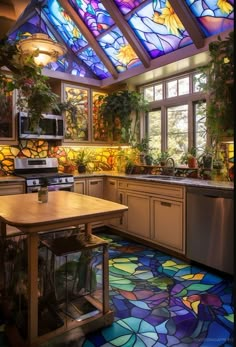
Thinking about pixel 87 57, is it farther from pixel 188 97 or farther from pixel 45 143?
pixel 188 97

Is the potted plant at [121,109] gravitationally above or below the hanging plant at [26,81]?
above

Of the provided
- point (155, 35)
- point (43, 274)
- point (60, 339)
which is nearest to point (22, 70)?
point (43, 274)

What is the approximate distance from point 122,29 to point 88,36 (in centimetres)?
79

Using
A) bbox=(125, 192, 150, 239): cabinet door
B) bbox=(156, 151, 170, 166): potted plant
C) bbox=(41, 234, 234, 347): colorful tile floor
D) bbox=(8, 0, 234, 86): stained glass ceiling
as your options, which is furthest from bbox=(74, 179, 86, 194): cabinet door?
bbox=(8, 0, 234, 86): stained glass ceiling

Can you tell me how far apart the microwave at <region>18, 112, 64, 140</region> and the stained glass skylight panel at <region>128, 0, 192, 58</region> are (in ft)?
5.73

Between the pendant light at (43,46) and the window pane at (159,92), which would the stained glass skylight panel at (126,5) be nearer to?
the window pane at (159,92)

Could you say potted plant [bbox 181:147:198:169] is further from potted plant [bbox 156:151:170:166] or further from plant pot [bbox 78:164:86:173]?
plant pot [bbox 78:164:86:173]

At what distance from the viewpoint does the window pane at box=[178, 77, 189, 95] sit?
4145 millimetres

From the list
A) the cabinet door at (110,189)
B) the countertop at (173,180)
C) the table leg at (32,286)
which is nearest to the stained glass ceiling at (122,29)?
the countertop at (173,180)

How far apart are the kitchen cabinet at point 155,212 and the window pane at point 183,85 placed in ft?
5.07

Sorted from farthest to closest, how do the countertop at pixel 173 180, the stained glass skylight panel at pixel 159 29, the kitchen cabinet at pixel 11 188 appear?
the kitchen cabinet at pixel 11 188
the stained glass skylight panel at pixel 159 29
the countertop at pixel 173 180

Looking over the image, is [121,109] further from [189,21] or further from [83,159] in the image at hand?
[189,21]

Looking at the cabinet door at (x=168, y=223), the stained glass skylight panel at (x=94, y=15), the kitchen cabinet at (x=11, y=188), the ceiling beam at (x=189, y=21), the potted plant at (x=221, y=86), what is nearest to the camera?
the potted plant at (x=221, y=86)

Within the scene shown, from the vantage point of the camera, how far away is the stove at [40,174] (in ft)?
12.7
